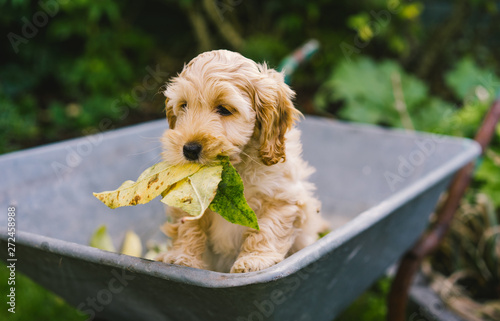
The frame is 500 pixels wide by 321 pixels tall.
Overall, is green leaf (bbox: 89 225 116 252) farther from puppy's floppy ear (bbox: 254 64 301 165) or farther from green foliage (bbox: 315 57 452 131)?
green foliage (bbox: 315 57 452 131)

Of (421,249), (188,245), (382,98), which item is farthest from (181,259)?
(382,98)

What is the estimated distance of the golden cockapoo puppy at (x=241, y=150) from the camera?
3.76 ft

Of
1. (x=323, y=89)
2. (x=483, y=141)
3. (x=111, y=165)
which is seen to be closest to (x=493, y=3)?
(x=323, y=89)

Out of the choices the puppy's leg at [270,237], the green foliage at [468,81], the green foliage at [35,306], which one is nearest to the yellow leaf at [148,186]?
the puppy's leg at [270,237]

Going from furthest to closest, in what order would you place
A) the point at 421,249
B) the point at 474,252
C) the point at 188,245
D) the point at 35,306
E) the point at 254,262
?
the point at 35,306 < the point at 474,252 < the point at 421,249 < the point at 188,245 < the point at 254,262

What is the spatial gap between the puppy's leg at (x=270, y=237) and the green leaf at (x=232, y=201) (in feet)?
0.39

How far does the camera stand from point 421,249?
6.73 ft

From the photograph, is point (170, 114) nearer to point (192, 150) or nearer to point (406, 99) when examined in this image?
point (192, 150)

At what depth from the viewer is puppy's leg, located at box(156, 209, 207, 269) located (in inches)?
49.0

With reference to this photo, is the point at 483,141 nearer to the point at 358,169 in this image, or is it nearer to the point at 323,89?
the point at 358,169

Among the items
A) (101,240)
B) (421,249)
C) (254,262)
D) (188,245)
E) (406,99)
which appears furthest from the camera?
(406,99)

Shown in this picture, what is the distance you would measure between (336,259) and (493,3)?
457cm

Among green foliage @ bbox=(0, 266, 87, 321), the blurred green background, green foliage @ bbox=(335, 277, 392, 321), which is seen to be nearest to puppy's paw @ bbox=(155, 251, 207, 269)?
green foliage @ bbox=(0, 266, 87, 321)

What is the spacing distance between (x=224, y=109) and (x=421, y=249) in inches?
53.0
